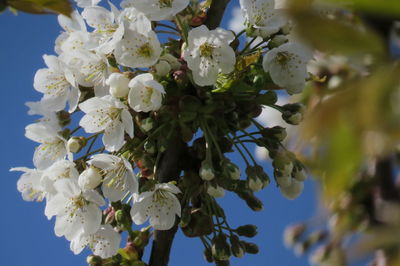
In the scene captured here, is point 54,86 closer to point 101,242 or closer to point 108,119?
point 108,119

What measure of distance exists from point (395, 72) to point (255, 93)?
2.86 ft

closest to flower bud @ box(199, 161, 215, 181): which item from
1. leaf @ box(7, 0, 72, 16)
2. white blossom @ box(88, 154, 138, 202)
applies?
white blossom @ box(88, 154, 138, 202)

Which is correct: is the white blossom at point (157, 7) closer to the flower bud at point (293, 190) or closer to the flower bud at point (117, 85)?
the flower bud at point (117, 85)

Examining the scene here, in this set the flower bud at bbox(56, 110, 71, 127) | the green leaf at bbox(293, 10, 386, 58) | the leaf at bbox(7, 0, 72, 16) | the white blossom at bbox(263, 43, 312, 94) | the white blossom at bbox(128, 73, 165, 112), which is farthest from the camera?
the flower bud at bbox(56, 110, 71, 127)

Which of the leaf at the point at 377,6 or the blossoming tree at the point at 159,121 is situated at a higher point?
the leaf at the point at 377,6

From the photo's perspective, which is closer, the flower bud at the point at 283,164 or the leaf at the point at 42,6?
the leaf at the point at 42,6

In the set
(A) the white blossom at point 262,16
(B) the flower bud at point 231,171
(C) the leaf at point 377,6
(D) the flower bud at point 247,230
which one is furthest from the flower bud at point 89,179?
(C) the leaf at point 377,6

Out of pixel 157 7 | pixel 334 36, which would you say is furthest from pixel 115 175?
pixel 334 36

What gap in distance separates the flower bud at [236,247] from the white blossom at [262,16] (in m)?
0.50

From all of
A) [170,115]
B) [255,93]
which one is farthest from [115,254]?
[255,93]

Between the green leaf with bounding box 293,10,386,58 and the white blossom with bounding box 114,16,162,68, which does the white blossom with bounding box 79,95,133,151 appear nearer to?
the white blossom with bounding box 114,16,162,68

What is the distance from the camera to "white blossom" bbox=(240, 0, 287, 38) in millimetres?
1247

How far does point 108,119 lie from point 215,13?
1.22 feet

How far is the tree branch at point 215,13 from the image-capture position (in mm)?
1277
